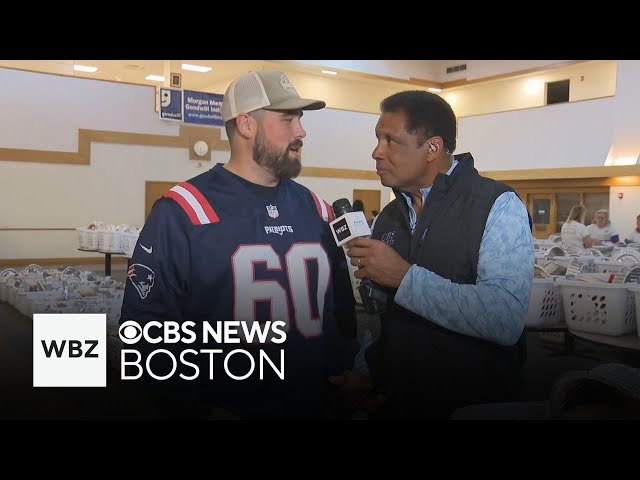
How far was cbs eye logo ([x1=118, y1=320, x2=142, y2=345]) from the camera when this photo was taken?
4.32 ft

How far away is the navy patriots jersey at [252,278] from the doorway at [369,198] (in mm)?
7259

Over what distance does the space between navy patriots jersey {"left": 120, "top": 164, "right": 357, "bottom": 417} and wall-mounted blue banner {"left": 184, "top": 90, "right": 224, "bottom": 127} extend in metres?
7.28

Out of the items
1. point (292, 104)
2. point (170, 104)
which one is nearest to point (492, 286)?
point (292, 104)

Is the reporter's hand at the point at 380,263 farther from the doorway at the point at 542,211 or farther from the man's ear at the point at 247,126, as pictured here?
the doorway at the point at 542,211

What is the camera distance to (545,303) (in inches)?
122

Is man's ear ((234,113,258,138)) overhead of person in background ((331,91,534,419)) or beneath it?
overhead

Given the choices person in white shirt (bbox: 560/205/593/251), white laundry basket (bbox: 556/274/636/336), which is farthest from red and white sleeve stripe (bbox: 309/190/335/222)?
person in white shirt (bbox: 560/205/593/251)

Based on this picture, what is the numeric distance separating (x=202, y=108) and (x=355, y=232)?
800 cm

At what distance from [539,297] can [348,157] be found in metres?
6.02

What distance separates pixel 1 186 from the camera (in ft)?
25.9

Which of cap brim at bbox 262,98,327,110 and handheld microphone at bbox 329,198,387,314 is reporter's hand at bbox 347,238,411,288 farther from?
cap brim at bbox 262,98,327,110

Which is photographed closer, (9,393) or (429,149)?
(429,149)
